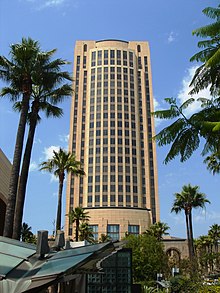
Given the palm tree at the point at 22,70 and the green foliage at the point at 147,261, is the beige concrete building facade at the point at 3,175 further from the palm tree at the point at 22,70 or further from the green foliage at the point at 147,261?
the green foliage at the point at 147,261

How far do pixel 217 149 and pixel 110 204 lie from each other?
80.6m

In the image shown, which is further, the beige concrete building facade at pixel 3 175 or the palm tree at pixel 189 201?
the palm tree at pixel 189 201

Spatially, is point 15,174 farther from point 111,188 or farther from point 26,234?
point 111,188

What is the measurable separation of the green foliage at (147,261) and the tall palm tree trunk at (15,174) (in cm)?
2762

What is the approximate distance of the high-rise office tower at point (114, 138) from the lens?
291 ft

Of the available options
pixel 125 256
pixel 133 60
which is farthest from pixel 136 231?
pixel 125 256

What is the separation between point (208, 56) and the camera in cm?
1284

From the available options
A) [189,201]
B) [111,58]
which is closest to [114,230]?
[189,201]

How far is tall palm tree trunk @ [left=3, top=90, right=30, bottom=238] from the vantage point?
51.1 ft

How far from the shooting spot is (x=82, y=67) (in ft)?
369

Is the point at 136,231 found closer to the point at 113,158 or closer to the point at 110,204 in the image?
the point at 110,204

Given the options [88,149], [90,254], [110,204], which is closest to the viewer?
[90,254]

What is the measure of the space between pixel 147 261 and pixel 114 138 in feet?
194

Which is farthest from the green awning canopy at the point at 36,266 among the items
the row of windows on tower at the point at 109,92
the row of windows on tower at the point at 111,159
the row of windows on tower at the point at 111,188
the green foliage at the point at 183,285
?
the row of windows on tower at the point at 109,92
